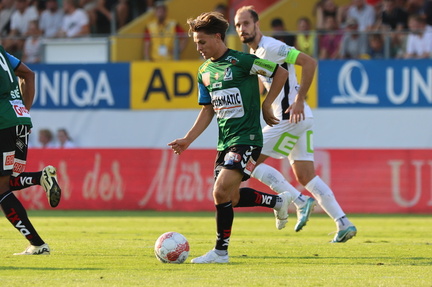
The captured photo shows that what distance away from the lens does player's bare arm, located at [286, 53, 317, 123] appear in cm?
934

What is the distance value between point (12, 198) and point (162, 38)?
10517mm

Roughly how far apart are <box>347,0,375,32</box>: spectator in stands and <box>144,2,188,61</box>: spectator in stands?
336 cm

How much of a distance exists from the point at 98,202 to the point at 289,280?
1103 cm

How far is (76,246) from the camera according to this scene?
9.61m

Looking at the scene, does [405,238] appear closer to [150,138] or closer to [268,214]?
[268,214]

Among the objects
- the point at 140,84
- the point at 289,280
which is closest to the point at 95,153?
the point at 140,84

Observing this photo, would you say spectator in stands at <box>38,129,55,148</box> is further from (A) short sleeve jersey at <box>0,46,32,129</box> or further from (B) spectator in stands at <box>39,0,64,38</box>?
(A) short sleeve jersey at <box>0,46,32,129</box>

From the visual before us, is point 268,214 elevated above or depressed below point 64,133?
below

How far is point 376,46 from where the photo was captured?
17.9 m

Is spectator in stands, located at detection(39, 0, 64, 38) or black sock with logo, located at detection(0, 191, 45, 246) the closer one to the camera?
black sock with logo, located at detection(0, 191, 45, 246)

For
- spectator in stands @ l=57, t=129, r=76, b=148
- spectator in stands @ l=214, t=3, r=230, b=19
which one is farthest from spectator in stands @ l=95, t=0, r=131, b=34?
spectator in stands @ l=57, t=129, r=76, b=148

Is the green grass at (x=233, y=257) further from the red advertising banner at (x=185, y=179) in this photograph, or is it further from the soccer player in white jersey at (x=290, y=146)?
the red advertising banner at (x=185, y=179)

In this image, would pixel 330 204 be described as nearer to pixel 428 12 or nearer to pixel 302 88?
pixel 302 88

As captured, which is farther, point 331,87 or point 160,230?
point 331,87
